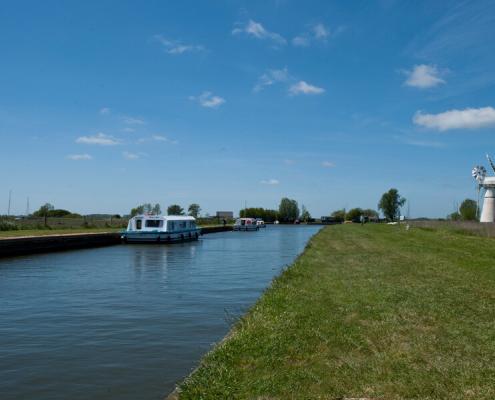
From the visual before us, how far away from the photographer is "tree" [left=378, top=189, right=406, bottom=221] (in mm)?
170750

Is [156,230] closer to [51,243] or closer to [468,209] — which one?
[51,243]

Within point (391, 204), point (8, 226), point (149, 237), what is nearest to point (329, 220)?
point (391, 204)

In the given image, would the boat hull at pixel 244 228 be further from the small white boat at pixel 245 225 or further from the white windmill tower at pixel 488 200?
the white windmill tower at pixel 488 200

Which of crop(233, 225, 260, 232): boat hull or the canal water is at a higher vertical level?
crop(233, 225, 260, 232): boat hull

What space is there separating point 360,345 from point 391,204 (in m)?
169

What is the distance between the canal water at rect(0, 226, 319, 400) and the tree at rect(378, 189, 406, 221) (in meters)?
153

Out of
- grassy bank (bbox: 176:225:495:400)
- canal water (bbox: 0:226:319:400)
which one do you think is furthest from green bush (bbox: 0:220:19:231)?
grassy bank (bbox: 176:225:495:400)

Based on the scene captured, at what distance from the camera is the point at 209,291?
1805 cm

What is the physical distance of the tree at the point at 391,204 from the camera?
171 meters

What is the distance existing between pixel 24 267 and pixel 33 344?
16.2 meters

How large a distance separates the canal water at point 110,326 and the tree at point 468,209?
11352cm

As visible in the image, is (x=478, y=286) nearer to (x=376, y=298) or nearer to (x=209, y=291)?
(x=376, y=298)

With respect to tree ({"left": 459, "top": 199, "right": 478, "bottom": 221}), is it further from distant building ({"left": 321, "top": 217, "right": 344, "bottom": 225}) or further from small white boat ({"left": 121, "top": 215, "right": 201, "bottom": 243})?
small white boat ({"left": 121, "top": 215, "right": 201, "bottom": 243})

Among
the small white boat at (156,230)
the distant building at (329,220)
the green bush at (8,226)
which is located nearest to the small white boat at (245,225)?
the small white boat at (156,230)
